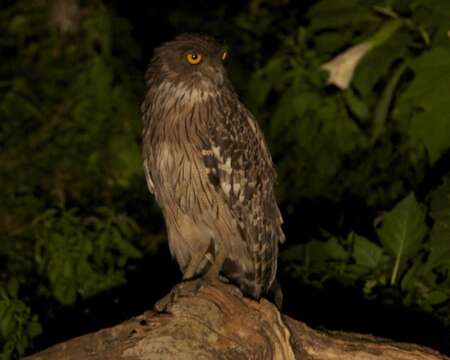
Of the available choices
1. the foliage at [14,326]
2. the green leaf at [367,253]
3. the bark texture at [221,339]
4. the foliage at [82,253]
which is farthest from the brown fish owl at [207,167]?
the foliage at [14,326]

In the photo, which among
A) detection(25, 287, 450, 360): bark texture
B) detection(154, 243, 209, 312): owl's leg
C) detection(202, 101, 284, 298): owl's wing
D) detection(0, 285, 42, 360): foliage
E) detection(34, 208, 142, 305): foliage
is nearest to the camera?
detection(25, 287, 450, 360): bark texture

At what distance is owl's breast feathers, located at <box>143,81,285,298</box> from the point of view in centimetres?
498

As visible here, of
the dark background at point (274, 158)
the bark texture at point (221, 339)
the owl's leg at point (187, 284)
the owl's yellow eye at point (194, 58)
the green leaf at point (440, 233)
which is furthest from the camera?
the dark background at point (274, 158)

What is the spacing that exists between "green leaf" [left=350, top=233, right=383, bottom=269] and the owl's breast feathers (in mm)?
616

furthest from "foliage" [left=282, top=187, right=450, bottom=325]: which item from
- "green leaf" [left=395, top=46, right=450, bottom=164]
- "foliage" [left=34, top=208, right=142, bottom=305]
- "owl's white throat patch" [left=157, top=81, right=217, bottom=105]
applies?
"owl's white throat patch" [left=157, top=81, right=217, bottom=105]

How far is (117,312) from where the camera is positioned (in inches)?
230

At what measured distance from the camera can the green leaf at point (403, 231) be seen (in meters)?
5.83

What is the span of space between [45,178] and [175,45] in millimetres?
3366

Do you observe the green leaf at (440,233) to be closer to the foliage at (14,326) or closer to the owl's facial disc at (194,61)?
the owl's facial disc at (194,61)

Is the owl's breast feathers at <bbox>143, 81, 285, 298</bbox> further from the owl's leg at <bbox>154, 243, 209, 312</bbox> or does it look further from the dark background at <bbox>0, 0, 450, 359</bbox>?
the dark background at <bbox>0, 0, 450, 359</bbox>

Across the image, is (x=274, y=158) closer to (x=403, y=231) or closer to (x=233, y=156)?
(x=403, y=231)

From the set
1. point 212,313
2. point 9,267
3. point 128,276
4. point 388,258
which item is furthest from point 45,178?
point 212,313

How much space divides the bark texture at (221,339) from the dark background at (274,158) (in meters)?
1.11

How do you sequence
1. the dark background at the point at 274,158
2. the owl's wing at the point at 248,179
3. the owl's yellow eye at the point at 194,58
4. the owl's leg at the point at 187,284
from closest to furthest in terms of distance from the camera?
1. the owl's leg at the point at 187,284
2. the owl's yellow eye at the point at 194,58
3. the owl's wing at the point at 248,179
4. the dark background at the point at 274,158
